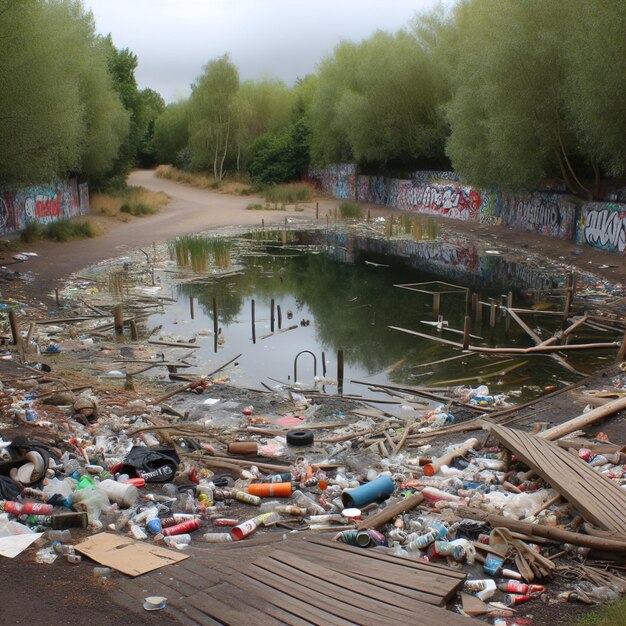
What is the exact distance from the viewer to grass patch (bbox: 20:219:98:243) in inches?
1080

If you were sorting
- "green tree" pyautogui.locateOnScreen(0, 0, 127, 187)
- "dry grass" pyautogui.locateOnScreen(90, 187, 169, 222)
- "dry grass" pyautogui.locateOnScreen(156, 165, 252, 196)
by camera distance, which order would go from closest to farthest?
"green tree" pyautogui.locateOnScreen(0, 0, 127, 187)
"dry grass" pyautogui.locateOnScreen(90, 187, 169, 222)
"dry grass" pyautogui.locateOnScreen(156, 165, 252, 196)

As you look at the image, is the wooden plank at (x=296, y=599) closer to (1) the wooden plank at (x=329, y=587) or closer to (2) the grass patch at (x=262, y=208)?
(1) the wooden plank at (x=329, y=587)

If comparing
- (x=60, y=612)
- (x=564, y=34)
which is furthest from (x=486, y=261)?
(x=60, y=612)

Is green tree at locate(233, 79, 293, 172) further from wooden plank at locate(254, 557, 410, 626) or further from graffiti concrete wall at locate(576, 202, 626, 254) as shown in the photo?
wooden plank at locate(254, 557, 410, 626)

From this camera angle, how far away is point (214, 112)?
6406 centimetres

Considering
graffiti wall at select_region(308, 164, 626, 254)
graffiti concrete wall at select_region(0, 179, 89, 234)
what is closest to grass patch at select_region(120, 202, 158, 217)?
graffiti concrete wall at select_region(0, 179, 89, 234)

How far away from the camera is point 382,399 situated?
11711 mm

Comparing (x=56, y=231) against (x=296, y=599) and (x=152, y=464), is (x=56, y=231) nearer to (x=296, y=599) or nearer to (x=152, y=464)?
(x=152, y=464)

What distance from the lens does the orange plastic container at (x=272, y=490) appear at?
23.5ft

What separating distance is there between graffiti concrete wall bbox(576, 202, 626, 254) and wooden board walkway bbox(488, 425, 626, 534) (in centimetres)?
1885

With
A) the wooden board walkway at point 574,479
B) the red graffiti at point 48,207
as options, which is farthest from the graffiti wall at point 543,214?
the wooden board walkway at point 574,479

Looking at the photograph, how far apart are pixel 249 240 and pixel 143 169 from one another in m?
52.5

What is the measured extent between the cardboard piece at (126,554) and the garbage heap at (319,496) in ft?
0.42

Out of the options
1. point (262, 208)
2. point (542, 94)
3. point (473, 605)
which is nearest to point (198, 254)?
point (542, 94)
